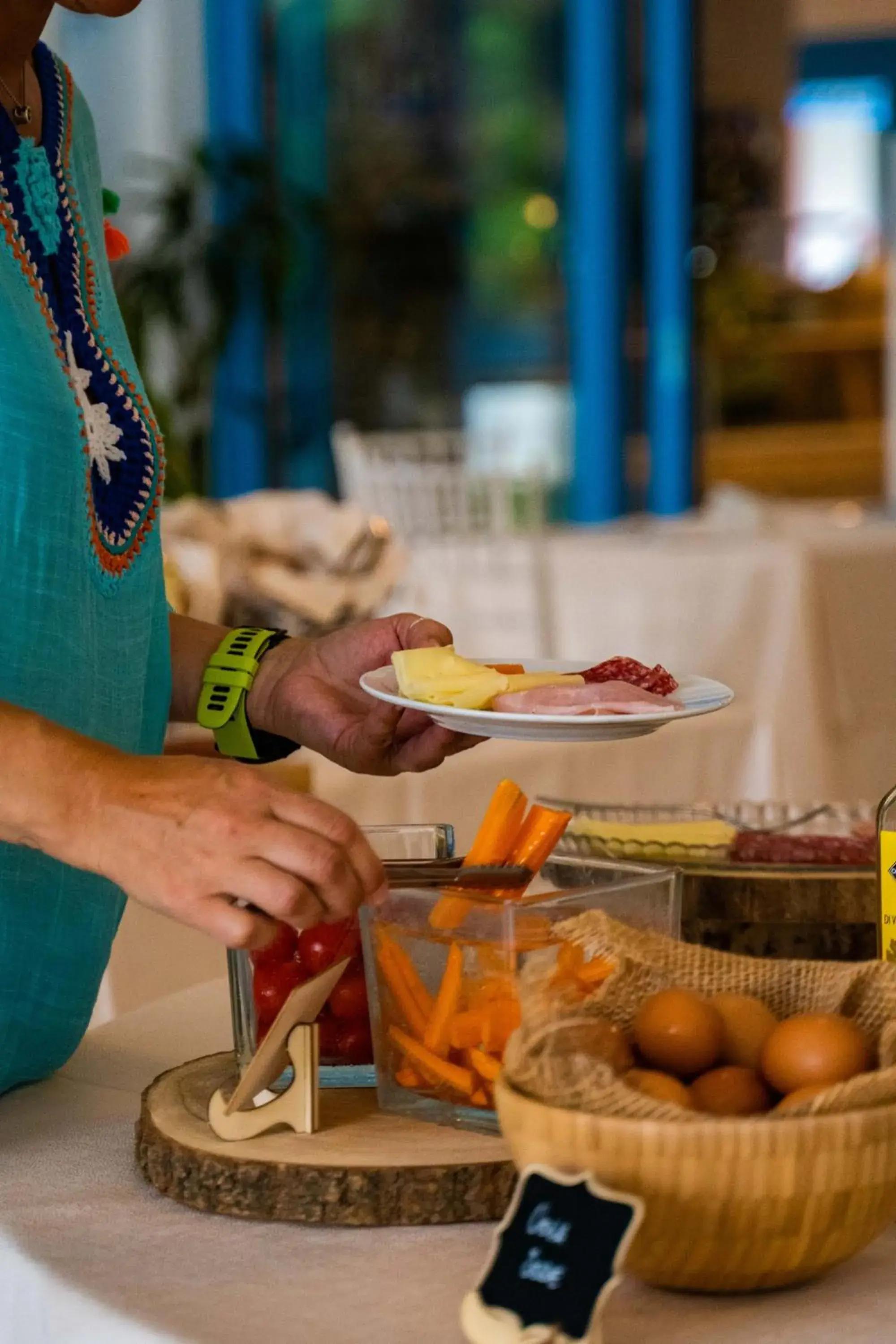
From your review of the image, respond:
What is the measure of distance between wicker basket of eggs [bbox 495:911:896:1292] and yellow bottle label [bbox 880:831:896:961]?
0.36 ft

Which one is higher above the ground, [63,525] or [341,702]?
[63,525]

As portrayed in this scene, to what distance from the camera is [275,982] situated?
35.0 inches

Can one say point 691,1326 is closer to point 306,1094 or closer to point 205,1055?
point 306,1094

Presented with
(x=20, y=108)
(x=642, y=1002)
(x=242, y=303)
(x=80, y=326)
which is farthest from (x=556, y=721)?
(x=242, y=303)

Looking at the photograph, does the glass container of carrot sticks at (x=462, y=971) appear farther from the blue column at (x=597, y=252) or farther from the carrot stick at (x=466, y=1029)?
the blue column at (x=597, y=252)

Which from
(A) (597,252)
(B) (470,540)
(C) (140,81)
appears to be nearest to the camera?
(B) (470,540)

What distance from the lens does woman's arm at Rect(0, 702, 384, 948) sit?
2.38 feet

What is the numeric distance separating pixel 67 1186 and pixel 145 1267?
0.40ft

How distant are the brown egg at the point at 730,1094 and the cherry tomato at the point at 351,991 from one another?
0.69ft

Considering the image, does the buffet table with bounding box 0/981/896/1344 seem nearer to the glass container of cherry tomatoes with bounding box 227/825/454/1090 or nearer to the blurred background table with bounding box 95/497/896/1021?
the glass container of cherry tomatoes with bounding box 227/825/454/1090

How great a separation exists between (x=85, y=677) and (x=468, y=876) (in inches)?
9.8

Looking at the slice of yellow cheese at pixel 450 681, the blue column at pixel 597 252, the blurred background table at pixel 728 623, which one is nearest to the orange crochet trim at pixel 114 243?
the slice of yellow cheese at pixel 450 681

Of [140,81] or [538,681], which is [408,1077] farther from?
[140,81]

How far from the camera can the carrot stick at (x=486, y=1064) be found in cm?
82
